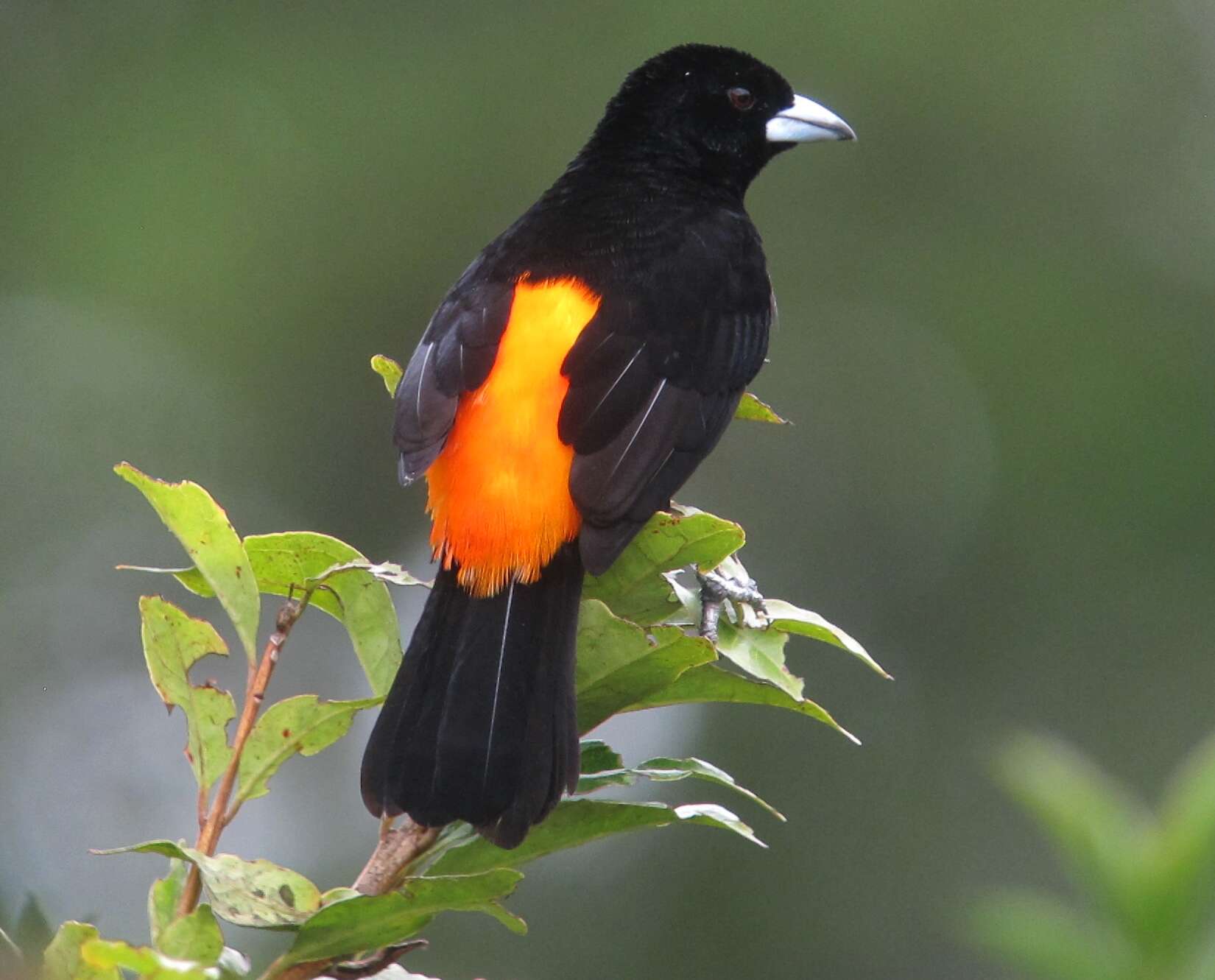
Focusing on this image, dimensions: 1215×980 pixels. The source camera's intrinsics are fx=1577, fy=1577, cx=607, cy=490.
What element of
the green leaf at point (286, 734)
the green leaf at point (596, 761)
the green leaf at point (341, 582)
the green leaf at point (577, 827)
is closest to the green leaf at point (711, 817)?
the green leaf at point (577, 827)

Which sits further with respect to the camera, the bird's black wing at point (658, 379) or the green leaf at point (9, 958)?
the bird's black wing at point (658, 379)

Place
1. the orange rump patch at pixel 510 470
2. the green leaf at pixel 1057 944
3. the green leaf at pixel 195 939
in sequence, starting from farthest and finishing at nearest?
the orange rump patch at pixel 510 470 → the green leaf at pixel 195 939 → the green leaf at pixel 1057 944

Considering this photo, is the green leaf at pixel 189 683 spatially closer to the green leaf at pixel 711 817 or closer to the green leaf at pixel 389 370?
the green leaf at pixel 711 817

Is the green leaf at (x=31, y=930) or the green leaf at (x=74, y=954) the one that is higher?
the green leaf at (x=31, y=930)

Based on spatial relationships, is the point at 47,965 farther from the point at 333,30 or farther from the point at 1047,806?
the point at 333,30

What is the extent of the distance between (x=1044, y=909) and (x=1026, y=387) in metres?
8.56

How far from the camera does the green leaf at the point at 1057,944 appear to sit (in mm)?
1455

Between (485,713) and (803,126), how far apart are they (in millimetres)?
2670

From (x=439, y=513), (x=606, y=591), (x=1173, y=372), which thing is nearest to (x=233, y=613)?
(x=606, y=591)

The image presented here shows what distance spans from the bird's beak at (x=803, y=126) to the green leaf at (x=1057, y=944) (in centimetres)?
350

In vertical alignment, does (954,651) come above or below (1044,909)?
below

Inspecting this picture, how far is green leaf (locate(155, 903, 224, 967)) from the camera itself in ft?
5.66

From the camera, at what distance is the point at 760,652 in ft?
7.85

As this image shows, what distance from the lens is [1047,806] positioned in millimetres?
1639
